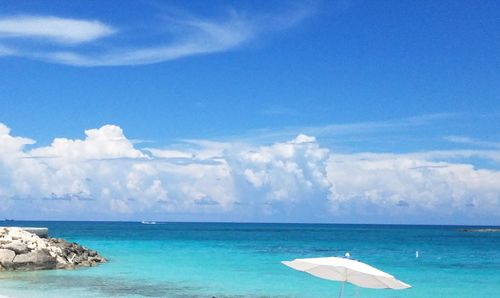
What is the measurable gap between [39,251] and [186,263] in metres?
12.4

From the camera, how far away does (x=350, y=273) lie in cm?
1571

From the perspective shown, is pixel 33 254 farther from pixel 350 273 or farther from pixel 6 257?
pixel 350 273

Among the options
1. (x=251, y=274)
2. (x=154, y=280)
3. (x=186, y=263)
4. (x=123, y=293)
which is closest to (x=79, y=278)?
(x=154, y=280)

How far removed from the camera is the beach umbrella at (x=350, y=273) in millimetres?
15484

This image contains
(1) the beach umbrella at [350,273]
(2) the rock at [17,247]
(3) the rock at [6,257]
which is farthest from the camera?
(2) the rock at [17,247]

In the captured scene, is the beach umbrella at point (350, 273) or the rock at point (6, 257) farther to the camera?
the rock at point (6, 257)

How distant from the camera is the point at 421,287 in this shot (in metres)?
32.9

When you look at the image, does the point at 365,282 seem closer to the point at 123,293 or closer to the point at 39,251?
the point at 123,293

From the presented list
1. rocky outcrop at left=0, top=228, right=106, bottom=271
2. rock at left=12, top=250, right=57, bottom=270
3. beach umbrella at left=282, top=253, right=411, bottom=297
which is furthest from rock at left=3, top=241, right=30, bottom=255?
beach umbrella at left=282, top=253, right=411, bottom=297

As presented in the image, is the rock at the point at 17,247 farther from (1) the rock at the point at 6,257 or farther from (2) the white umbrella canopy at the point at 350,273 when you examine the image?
(2) the white umbrella canopy at the point at 350,273

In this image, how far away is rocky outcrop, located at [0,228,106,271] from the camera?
115ft

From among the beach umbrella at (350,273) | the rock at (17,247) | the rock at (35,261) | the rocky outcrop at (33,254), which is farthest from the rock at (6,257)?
the beach umbrella at (350,273)

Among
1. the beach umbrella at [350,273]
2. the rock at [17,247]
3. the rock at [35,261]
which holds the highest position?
the beach umbrella at [350,273]

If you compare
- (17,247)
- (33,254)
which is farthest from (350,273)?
(17,247)
